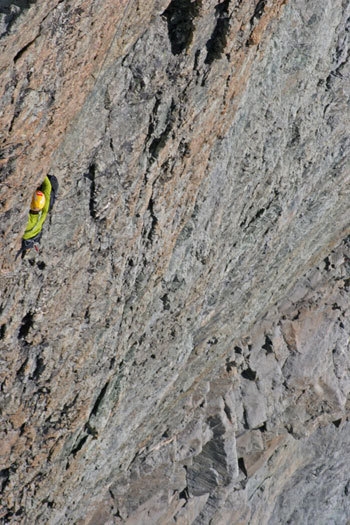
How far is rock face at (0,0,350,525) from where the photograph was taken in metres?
6.20

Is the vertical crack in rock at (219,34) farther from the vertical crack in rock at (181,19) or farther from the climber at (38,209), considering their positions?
the climber at (38,209)

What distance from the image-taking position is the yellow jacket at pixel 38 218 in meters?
6.46

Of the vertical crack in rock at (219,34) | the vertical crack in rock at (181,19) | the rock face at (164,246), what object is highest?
the vertical crack in rock at (181,19)

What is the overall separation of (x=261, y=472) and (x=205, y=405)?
3.14 meters

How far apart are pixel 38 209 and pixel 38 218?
0.11 meters

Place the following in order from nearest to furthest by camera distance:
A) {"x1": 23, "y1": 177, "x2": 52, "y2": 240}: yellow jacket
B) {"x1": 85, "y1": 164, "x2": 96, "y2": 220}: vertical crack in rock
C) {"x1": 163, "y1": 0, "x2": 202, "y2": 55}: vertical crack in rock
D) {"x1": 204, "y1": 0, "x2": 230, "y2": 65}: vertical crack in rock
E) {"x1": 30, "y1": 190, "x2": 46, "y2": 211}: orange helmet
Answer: {"x1": 30, "y1": 190, "x2": 46, "y2": 211}: orange helmet < {"x1": 23, "y1": 177, "x2": 52, "y2": 240}: yellow jacket < {"x1": 163, "y1": 0, "x2": 202, "y2": 55}: vertical crack in rock < {"x1": 85, "y1": 164, "x2": 96, "y2": 220}: vertical crack in rock < {"x1": 204, "y1": 0, "x2": 230, "y2": 65}: vertical crack in rock

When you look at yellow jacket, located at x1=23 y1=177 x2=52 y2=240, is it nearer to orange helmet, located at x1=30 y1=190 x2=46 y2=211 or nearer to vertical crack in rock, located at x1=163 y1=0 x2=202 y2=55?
orange helmet, located at x1=30 y1=190 x2=46 y2=211

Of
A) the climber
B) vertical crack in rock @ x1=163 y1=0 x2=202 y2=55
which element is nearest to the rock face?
vertical crack in rock @ x1=163 y1=0 x2=202 y2=55

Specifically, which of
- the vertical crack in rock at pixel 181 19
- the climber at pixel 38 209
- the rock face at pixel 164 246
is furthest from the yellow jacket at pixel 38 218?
the vertical crack in rock at pixel 181 19

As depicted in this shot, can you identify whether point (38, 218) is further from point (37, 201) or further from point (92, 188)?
point (92, 188)

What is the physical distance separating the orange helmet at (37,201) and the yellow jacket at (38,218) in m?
0.05

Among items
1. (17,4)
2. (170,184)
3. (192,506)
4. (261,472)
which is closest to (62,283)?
(170,184)

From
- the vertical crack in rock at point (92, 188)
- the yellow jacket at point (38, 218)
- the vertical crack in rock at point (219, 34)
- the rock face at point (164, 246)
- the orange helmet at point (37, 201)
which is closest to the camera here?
the rock face at point (164, 246)

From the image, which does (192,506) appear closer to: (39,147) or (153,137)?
(153,137)
